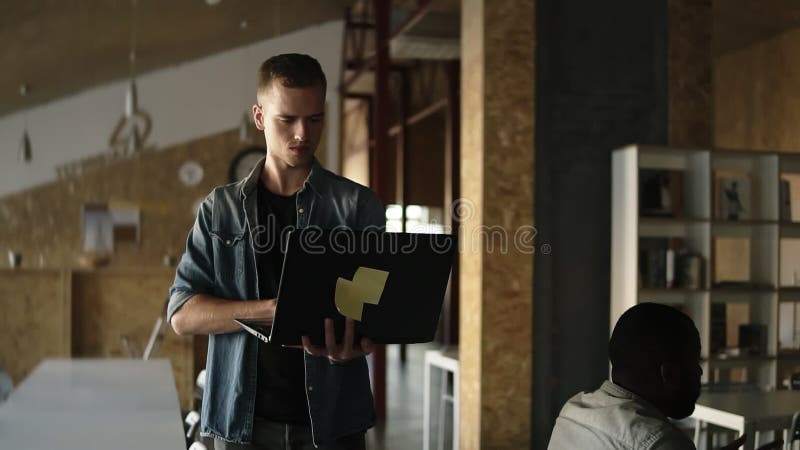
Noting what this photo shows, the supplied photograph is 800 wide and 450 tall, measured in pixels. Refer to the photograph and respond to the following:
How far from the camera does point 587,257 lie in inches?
212

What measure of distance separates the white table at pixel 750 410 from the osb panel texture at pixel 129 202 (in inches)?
299

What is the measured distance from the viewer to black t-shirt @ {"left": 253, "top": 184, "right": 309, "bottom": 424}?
5.65 feet

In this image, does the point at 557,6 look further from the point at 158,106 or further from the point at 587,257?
the point at 158,106

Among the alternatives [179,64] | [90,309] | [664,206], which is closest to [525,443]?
[664,206]

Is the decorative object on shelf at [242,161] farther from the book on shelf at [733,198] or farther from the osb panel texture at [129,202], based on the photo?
the book on shelf at [733,198]

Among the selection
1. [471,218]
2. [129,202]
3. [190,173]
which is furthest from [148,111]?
[471,218]

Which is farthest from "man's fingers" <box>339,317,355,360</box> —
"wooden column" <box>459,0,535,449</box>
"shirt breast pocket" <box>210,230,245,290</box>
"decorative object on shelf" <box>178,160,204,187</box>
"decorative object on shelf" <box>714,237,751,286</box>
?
"decorative object on shelf" <box>178,160,204,187</box>

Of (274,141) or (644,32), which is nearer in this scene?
(274,141)

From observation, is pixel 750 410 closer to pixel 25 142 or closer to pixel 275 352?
pixel 275 352

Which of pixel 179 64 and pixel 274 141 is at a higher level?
pixel 179 64

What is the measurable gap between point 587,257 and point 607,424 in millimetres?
3691

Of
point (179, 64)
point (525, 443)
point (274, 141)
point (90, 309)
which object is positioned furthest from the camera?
point (179, 64)

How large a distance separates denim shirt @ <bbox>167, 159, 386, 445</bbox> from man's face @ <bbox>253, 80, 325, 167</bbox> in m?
0.08

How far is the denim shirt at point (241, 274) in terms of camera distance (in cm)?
173
